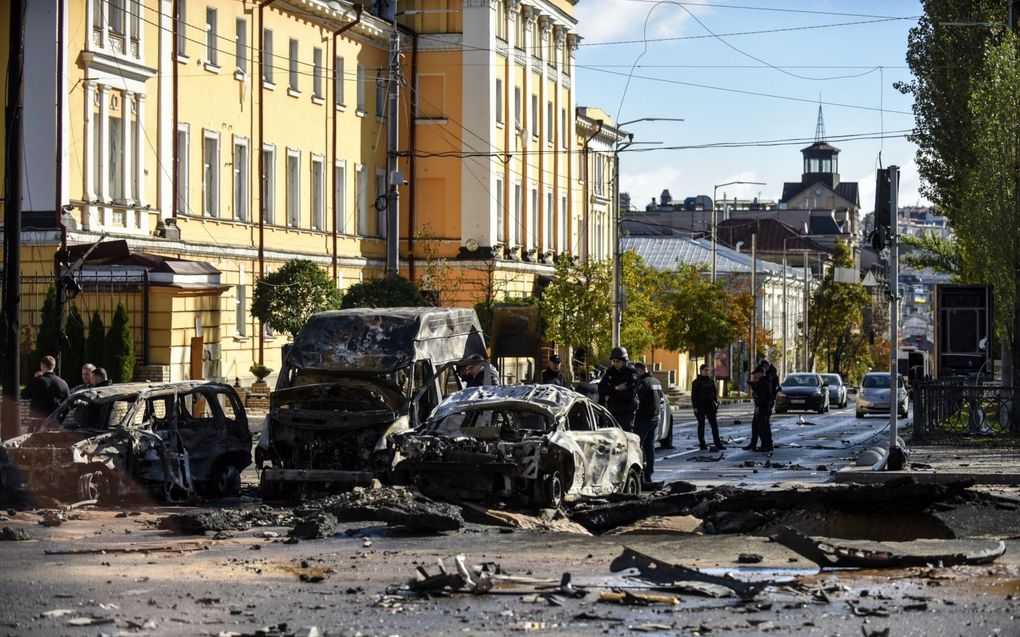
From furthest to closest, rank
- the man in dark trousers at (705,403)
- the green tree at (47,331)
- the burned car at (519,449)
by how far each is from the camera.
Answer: the green tree at (47,331)
the man in dark trousers at (705,403)
the burned car at (519,449)

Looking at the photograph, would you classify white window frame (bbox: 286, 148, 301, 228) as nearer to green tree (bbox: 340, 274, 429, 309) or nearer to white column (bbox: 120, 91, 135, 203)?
green tree (bbox: 340, 274, 429, 309)

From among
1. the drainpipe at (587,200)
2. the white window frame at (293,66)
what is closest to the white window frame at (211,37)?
the white window frame at (293,66)

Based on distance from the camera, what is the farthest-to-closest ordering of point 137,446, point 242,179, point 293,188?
point 293,188 → point 242,179 → point 137,446

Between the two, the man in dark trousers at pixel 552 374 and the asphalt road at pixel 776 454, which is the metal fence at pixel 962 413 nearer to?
the asphalt road at pixel 776 454

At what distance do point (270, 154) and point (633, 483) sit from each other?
1214 inches

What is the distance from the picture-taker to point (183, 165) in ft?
139

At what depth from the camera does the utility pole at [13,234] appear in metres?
21.1

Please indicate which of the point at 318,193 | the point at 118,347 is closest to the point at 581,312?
the point at 318,193

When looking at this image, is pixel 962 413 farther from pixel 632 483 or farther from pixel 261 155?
pixel 261 155

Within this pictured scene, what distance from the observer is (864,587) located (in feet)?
39.5

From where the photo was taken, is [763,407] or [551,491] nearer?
[551,491]

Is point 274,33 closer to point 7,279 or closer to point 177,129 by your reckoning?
point 177,129

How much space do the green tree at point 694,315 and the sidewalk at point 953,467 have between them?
43.3 meters

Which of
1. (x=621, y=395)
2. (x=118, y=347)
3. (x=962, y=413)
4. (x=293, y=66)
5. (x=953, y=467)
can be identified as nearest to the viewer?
(x=621, y=395)
